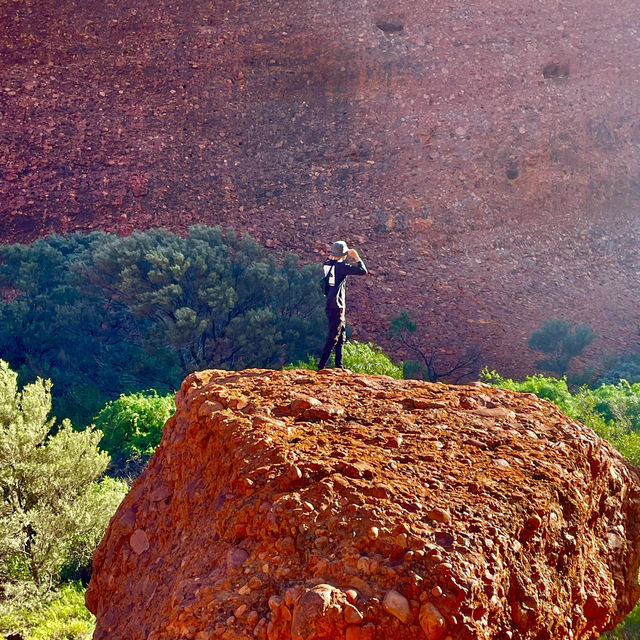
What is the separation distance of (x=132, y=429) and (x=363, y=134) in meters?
9.73

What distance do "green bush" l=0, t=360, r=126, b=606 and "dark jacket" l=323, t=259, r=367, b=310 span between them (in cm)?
289

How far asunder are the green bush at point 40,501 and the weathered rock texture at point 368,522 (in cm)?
296

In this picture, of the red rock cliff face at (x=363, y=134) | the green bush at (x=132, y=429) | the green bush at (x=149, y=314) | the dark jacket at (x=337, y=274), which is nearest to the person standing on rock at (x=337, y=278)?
the dark jacket at (x=337, y=274)

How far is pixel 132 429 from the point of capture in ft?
34.0

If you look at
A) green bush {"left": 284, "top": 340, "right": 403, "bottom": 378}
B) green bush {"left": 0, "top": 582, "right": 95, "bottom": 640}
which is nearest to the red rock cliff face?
green bush {"left": 284, "top": 340, "right": 403, "bottom": 378}

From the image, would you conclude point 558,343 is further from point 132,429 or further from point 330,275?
point 330,275

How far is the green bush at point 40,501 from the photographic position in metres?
6.00

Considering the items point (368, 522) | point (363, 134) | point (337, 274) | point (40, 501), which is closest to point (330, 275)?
point (337, 274)

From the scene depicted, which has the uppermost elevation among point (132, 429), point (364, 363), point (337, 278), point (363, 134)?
point (337, 278)

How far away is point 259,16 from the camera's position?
57.3 feet

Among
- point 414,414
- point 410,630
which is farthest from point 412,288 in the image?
point 410,630

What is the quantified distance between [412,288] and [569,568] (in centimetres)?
1300

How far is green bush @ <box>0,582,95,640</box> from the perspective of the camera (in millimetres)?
5246

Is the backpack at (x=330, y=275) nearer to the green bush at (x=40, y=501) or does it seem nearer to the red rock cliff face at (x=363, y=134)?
the green bush at (x=40, y=501)
